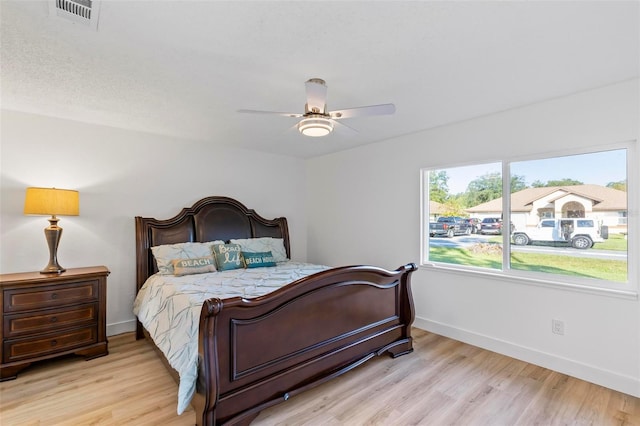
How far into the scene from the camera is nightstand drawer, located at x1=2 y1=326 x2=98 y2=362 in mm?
2529

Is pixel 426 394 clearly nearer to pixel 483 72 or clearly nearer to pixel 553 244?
pixel 553 244

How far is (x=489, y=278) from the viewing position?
310 centimetres

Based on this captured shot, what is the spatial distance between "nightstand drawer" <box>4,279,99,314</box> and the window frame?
3.62m

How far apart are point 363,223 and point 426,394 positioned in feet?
8.04

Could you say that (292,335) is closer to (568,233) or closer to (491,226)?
(491,226)

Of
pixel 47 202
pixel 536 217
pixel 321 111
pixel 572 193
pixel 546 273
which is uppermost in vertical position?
pixel 321 111

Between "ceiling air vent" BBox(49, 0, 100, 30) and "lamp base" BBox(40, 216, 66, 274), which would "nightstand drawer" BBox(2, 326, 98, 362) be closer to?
"lamp base" BBox(40, 216, 66, 274)

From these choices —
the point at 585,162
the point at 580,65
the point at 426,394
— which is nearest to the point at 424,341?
the point at 426,394

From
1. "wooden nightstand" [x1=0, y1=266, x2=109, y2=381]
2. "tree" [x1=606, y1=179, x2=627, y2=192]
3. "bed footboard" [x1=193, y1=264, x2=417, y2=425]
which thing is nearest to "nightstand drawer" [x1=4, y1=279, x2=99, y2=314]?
"wooden nightstand" [x1=0, y1=266, x2=109, y2=381]

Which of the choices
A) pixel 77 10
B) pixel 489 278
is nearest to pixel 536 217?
pixel 489 278

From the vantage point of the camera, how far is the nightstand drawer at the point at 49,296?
8.32 feet

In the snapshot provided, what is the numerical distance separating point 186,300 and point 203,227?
1.83 metres

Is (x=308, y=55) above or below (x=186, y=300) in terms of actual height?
above

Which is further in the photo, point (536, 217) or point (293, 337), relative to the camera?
point (536, 217)
